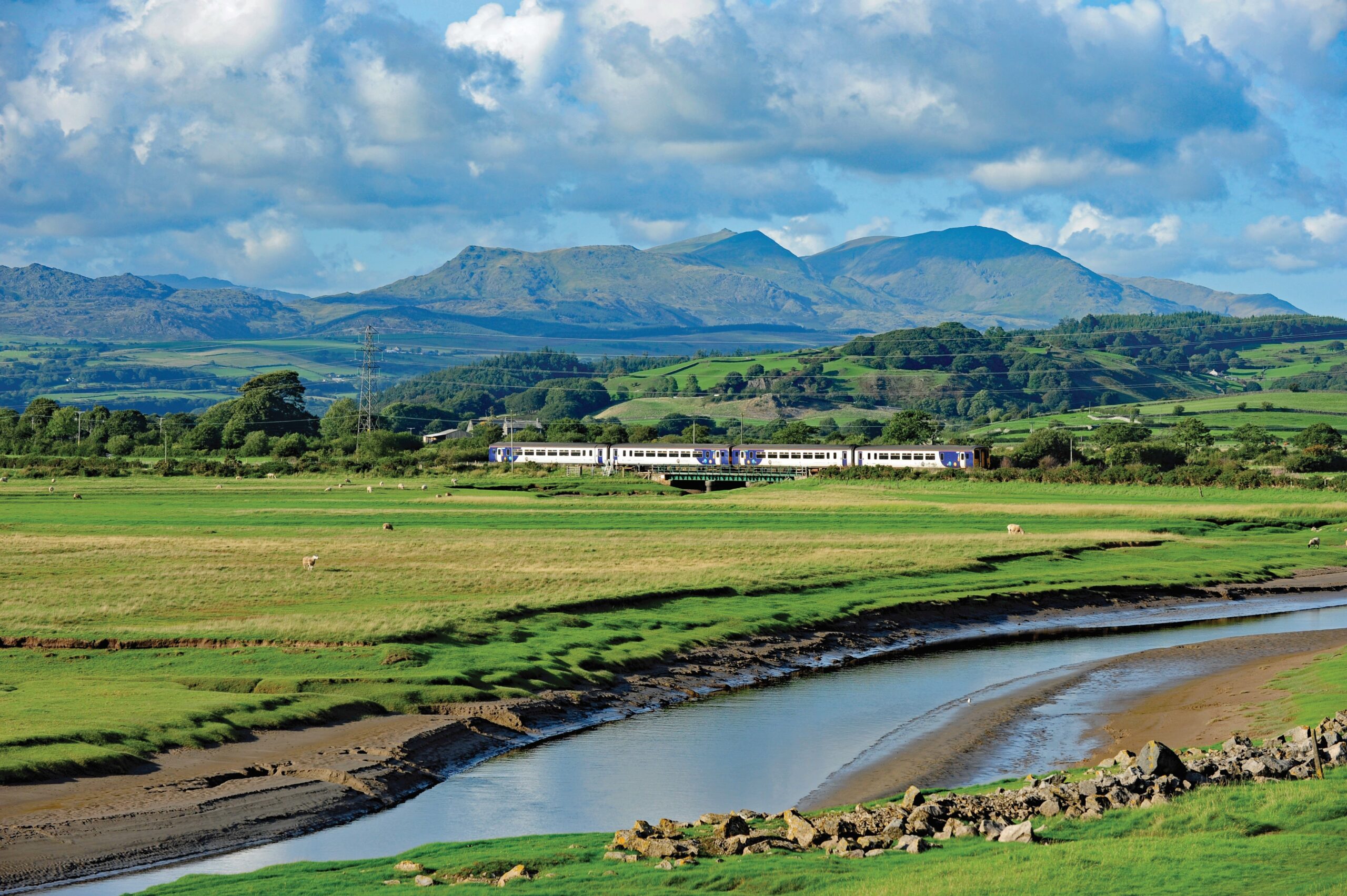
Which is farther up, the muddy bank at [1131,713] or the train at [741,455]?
the train at [741,455]

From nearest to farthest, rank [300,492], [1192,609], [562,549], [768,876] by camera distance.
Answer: [768,876], [1192,609], [562,549], [300,492]

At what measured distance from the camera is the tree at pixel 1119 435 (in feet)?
504

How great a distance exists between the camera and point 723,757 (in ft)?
91.0

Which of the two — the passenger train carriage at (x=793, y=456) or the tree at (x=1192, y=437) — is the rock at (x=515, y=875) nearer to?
the tree at (x=1192, y=437)

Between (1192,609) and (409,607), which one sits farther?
(1192,609)

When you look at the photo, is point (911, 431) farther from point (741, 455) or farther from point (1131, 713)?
point (1131, 713)

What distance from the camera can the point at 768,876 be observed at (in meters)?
16.3

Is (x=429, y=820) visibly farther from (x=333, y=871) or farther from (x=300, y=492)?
(x=300, y=492)

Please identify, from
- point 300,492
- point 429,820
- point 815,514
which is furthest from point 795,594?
point 300,492

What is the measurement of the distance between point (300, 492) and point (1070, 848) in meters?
115

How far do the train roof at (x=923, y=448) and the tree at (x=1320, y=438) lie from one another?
36047mm

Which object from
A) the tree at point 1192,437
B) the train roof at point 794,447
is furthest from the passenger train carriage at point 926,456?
the tree at point 1192,437

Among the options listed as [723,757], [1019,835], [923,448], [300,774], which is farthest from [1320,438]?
[300,774]

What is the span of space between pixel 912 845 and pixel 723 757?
1069 cm
